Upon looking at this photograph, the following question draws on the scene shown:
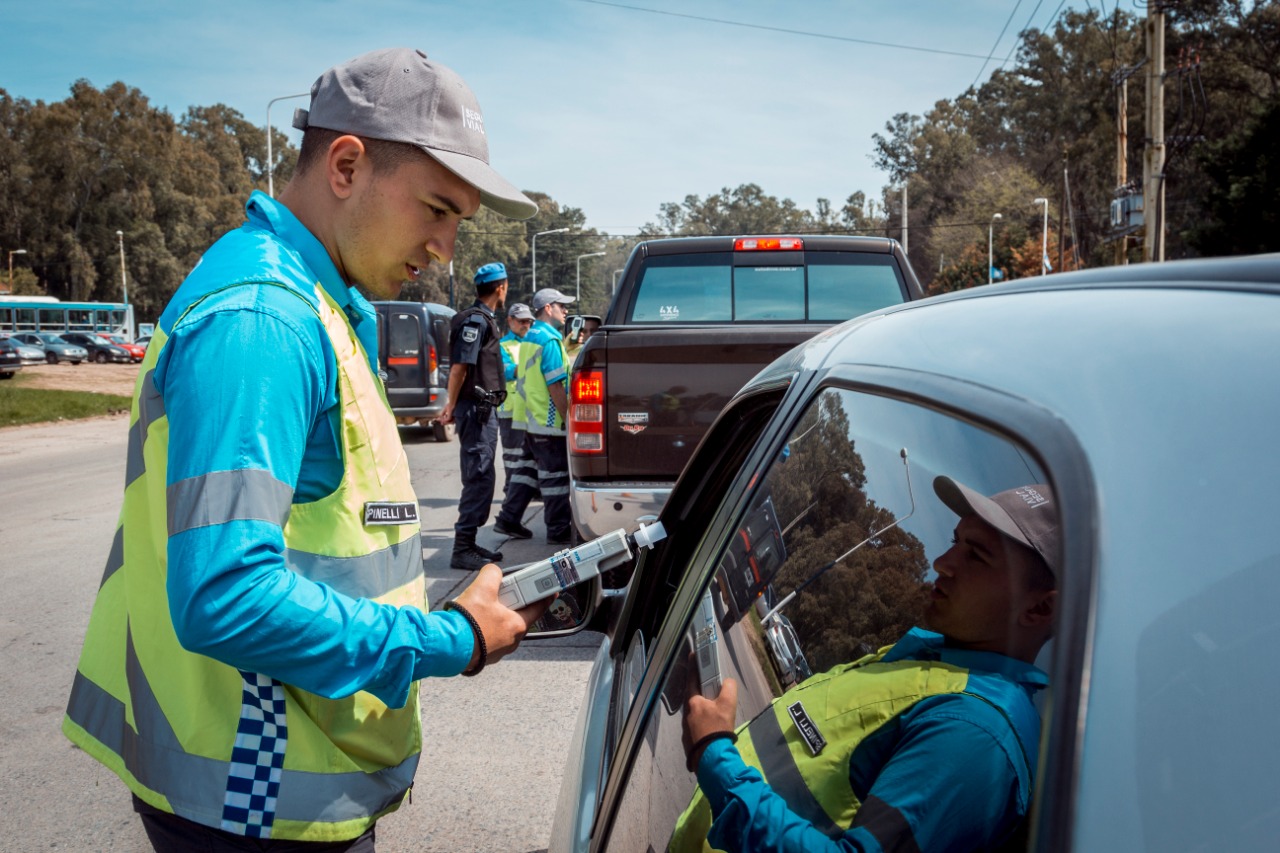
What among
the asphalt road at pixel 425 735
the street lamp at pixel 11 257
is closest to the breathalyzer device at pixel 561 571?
the asphalt road at pixel 425 735

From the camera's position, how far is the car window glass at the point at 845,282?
7.37m

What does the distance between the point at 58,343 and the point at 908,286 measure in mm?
56087

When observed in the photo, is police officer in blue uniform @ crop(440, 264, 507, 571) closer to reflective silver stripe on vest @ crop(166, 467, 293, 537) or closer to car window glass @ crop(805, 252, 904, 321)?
car window glass @ crop(805, 252, 904, 321)

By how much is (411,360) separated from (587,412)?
1041 centimetres

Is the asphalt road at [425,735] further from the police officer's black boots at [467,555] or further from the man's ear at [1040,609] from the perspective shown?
the man's ear at [1040,609]

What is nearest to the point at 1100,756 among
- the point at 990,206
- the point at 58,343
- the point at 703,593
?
the point at 703,593

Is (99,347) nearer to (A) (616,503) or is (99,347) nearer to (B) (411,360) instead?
(B) (411,360)

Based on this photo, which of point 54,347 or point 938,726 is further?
point 54,347

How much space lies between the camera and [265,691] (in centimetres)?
149

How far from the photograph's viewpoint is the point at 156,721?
1.53m

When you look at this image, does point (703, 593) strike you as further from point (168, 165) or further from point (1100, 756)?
point (168, 165)

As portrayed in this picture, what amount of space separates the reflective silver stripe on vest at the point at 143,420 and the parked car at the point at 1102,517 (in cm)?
90

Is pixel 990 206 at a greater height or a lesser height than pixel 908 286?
greater

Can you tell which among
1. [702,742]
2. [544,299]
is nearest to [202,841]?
[702,742]
